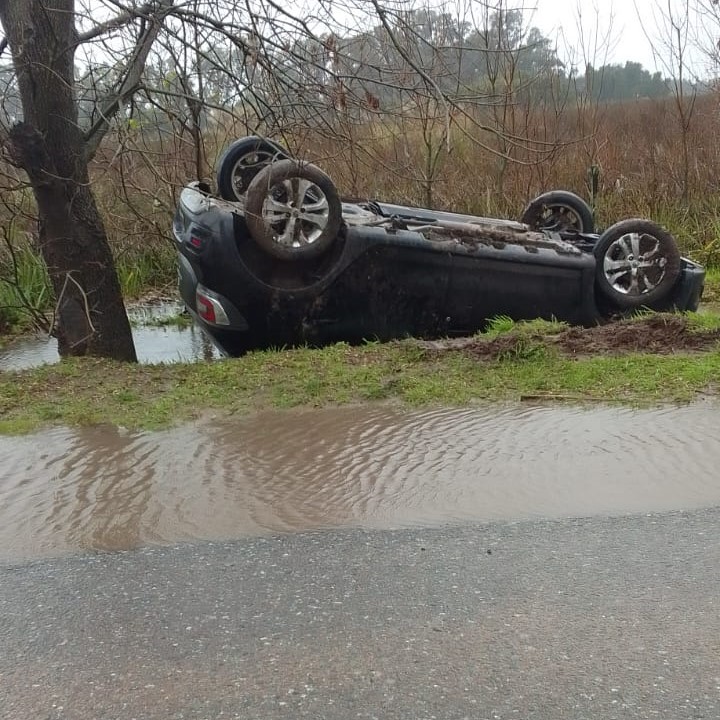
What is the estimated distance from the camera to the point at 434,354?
6520 mm

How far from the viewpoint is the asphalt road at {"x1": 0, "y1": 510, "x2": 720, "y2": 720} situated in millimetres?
2539

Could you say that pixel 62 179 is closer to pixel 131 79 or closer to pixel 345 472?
pixel 131 79

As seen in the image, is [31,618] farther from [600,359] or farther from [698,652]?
[600,359]

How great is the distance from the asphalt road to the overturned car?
3471 mm

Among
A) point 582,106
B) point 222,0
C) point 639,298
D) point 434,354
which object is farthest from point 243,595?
point 582,106

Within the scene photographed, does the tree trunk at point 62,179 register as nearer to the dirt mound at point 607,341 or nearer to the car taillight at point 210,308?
the car taillight at point 210,308

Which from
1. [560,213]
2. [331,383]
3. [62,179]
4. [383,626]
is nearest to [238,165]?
[62,179]

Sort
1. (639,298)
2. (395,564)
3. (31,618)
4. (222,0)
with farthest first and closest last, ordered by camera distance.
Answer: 1. (639,298)
2. (222,0)
3. (395,564)
4. (31,618)

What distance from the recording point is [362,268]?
696cm

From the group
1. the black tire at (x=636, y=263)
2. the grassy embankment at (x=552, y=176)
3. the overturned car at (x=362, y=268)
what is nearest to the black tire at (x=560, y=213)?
the overturned car at (x=362, y=268)

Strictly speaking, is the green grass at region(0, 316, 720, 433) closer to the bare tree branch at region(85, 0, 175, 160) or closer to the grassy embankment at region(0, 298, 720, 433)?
the grassy embankment at region(0, 298, 720, 433)

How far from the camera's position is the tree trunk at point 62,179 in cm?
639

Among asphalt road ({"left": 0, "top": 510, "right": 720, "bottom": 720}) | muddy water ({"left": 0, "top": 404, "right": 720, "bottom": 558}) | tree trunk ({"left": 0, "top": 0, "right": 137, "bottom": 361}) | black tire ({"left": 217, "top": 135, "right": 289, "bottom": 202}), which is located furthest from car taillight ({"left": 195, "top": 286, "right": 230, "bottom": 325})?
asphalt road ({"left": 0, "top": 510, "right": 720, "bottom": 720})

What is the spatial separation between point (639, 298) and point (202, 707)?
6.34 metres
